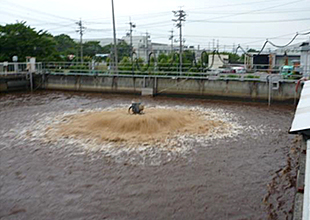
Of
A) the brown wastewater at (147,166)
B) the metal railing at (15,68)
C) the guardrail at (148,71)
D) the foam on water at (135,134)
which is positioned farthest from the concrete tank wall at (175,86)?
the foam on water at (135,134)

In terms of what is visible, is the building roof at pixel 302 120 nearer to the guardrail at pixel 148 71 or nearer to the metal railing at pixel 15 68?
the guardrail at pixel 148 71

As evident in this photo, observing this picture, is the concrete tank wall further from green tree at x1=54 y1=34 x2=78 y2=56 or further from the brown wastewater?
green tree at x1=54 y1=34 x2=78 y2=56

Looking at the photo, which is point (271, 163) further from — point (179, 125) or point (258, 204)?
point (179, 125)

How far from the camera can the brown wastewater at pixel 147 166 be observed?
6.41 m

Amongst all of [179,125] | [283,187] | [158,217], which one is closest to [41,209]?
[158,217]

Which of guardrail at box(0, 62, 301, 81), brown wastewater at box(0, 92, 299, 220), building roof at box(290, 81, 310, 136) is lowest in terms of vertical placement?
brown wastewater at box(0, 92, 299, 220)

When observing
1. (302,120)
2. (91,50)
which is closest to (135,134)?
(302,120)

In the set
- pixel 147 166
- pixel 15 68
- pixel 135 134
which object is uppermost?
pixel 15 68

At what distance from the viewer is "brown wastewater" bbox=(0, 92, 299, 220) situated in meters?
6.41

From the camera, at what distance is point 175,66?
2734cm

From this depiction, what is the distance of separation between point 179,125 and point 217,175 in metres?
4.99

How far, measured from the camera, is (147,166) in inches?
349

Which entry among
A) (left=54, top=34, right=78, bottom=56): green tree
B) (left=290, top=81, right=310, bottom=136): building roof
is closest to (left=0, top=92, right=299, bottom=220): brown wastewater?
(left=290, top=81, right=310, bottom=136): building roof

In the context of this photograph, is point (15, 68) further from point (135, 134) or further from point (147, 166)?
point (147, 166)
